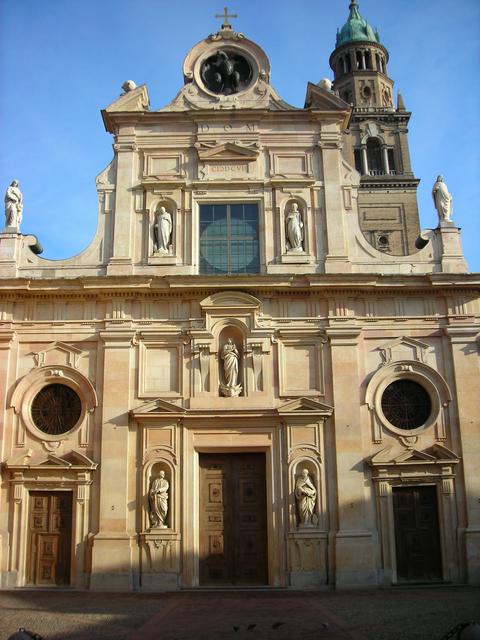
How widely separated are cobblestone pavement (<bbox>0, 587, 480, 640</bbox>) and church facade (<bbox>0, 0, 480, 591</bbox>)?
1264 millimetres

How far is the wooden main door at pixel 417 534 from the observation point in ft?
59.1

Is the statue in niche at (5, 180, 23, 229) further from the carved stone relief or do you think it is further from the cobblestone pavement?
the cobblestone pavement

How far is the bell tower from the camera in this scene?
45.2 m

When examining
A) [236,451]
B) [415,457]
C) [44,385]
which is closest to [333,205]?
[415,457]

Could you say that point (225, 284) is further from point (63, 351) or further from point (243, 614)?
point (243, 614)

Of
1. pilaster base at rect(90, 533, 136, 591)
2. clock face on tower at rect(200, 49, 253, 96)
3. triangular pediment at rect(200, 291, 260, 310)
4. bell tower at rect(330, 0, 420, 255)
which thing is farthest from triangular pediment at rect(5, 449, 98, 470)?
bell tower at rect(330, 0, 420, 255)

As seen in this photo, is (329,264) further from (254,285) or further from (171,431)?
(171,431)

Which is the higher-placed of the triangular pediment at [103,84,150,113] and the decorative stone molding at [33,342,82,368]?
the triangular pediment at [103,84,150,113]

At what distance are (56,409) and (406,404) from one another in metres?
9.31

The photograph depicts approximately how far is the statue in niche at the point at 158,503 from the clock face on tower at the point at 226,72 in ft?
38.3

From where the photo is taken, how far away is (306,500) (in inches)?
708

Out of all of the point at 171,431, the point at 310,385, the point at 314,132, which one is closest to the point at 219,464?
the point at 171,431

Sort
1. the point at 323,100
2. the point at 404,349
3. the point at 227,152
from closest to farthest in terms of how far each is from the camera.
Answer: the point at 404,349 → the point at 227,152 → the point at 323,100

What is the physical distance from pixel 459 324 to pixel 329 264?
3850mm
